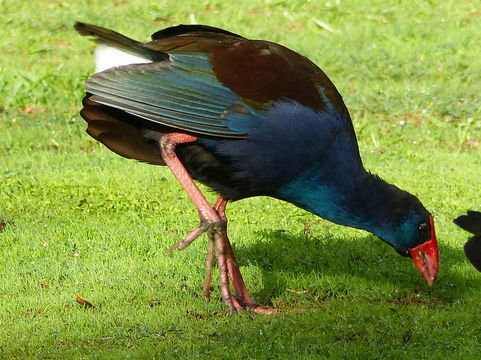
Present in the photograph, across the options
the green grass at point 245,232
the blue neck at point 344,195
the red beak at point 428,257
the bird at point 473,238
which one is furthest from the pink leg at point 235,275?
the bird at point 473,238

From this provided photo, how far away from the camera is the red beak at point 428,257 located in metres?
5.49

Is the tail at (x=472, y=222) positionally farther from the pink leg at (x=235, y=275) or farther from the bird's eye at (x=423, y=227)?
the pink leg at (x=235, y=275)

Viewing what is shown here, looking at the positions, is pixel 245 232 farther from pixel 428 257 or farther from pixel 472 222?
pixel 472 222

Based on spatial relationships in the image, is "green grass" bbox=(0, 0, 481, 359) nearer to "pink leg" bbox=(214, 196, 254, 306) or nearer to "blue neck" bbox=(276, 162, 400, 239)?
"pink leg" bbox=(214, 196, 254, 306)

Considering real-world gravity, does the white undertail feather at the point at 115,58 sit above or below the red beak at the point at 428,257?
above

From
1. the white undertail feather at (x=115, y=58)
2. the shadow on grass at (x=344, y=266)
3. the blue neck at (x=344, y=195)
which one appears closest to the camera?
the blue neck at (x=344, y=195)

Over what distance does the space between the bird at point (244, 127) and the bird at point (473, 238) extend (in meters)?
0.22

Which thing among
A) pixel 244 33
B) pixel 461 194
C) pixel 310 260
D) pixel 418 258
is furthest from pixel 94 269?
pixel 244 33

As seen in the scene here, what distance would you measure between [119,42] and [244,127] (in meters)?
0.89

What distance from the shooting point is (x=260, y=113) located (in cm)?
513

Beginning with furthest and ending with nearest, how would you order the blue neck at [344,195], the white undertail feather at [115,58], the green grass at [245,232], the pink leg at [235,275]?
the pink leg at [235,275] < the white undertail feather at [115,58] < the blue neck at [344,195] < the green grass at [245,232]

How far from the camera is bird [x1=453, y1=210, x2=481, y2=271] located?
525 cm

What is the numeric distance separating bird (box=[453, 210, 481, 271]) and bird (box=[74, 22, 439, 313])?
0.22 m

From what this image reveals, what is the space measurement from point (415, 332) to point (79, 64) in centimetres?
821
